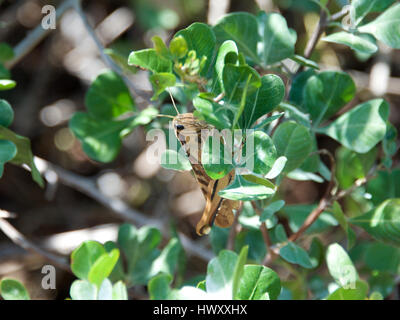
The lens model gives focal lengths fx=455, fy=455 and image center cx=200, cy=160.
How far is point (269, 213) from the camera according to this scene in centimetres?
62

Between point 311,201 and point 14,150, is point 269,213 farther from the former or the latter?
point 311,201

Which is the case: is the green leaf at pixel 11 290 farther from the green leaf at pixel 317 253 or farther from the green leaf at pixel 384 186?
A: the green leaf at pixel 384 186

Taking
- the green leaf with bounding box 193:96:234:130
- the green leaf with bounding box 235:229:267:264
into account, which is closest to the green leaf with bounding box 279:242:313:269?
the green leaf with bounding box 235:229:267:264

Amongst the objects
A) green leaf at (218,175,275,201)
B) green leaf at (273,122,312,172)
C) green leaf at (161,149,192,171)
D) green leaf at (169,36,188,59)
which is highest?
green leaf at (169,36,188,59)

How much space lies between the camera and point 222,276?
0.55 meters

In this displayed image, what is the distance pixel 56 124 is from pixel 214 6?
69 centimetres

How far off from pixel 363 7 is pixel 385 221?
12.3 inches

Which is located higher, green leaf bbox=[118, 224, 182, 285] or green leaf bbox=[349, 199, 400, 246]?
green leaf bbox=[349, 199, 400, 246]

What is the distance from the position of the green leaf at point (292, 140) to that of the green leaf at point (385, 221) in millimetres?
164

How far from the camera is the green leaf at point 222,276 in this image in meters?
0.54

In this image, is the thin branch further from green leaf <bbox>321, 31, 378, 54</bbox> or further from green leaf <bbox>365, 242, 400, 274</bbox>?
green leaf <bbox>365, 242, 400, 274</bbox>

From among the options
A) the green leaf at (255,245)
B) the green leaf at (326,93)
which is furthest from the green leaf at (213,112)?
the green leaf at (255,245)

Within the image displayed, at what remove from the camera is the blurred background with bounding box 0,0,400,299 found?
154 centimetres

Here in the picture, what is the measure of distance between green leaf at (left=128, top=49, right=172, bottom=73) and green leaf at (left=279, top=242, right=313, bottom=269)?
32cm
